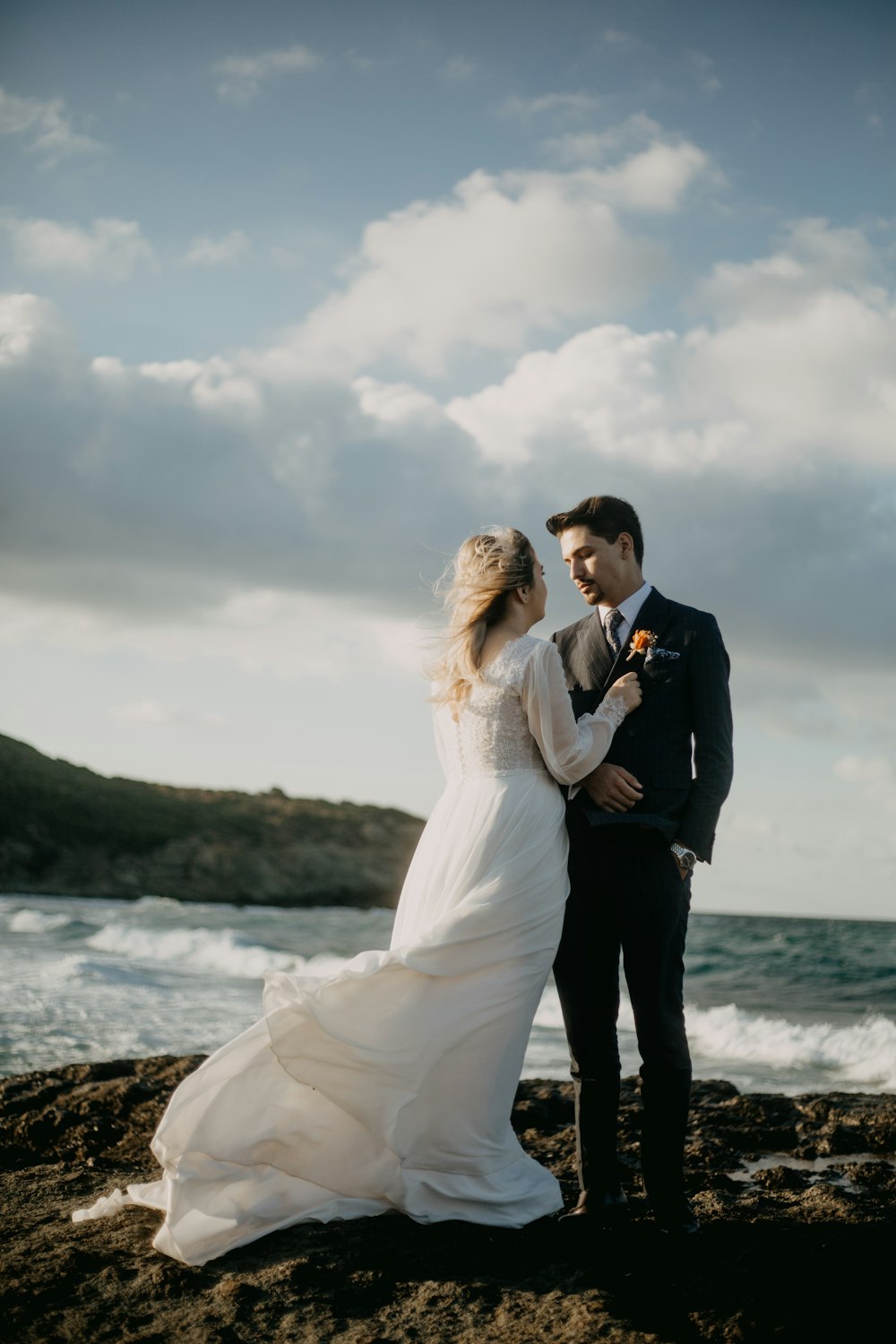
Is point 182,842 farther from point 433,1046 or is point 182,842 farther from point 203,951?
point 433,1046

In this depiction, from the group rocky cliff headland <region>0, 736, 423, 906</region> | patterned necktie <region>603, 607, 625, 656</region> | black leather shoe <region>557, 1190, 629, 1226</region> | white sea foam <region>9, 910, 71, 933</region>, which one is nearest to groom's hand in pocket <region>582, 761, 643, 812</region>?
patterned necktie <region>603, 607, 625, 656</region>

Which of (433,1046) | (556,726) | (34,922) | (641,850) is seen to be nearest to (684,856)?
(641,850)

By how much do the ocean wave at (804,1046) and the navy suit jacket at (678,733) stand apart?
6.97 m

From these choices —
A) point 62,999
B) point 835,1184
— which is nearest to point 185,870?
point 62,999

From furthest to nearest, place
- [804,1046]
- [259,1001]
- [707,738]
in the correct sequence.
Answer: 1. [259,1001]
2. [804,1046]
3. [707,738]

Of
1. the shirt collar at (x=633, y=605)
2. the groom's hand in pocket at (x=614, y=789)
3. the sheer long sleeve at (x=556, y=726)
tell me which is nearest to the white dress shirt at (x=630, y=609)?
the shirt collar at (x=633, y=605)

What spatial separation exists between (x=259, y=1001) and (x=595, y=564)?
9465 millimetres

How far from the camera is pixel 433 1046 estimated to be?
3605 millimetres

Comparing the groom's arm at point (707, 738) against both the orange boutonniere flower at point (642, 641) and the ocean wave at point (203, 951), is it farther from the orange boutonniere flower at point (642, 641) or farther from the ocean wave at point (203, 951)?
the ocean wave at point (203, 951)

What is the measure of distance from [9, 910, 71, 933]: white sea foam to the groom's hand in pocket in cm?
2053

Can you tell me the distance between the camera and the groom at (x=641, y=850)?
377 cm

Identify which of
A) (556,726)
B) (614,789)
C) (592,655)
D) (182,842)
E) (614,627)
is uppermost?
(614,627)

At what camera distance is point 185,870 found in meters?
53.8

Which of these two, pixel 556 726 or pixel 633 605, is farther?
pixel 633 605
